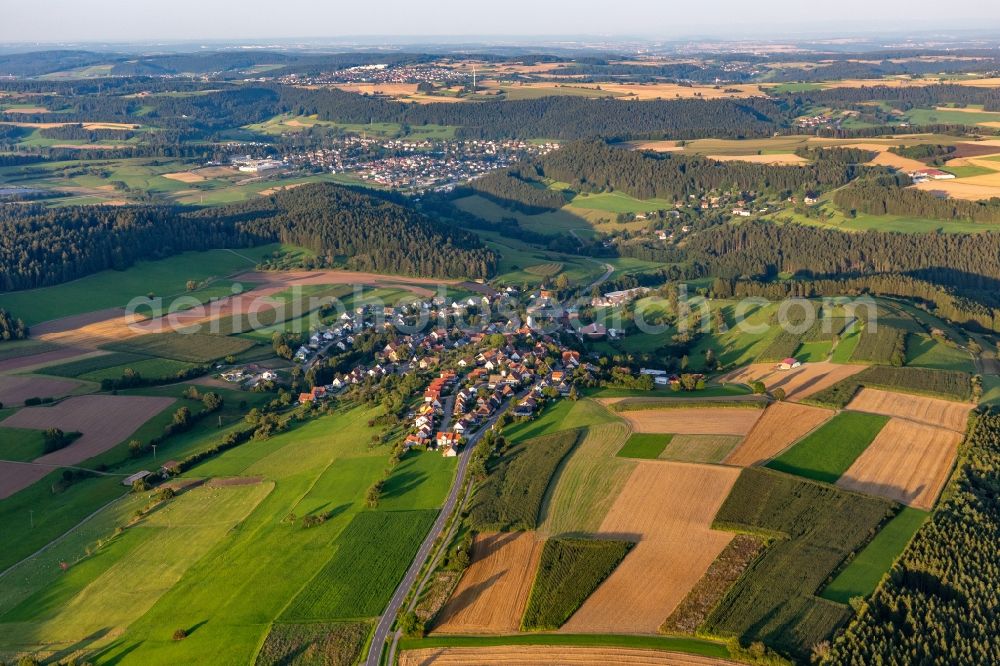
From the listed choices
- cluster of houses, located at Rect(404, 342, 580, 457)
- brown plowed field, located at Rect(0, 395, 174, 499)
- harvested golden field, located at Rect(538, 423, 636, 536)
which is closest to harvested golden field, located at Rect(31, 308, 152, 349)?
brown plowed field, located at Rect(0, 395, 174, 499)

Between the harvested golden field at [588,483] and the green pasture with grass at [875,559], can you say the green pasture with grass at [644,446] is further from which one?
the green pasture with grass at [875,559]

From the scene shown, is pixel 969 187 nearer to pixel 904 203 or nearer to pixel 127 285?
pixel 904 203

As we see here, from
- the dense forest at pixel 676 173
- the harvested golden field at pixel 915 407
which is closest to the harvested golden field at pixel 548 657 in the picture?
the harvested golden field at pixel 915 407

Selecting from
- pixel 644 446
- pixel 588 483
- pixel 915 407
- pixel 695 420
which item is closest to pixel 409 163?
pixel 695 420

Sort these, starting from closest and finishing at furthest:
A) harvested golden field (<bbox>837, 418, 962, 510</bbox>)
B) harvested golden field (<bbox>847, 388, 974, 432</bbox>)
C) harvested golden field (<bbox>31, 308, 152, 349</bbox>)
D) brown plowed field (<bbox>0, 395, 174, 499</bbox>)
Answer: harvested golden field (<bbox>837, 418, 962, 510</bbox>) < harvested golden field (<bbox>847, 388, 974, 432</bbox>) < brown plowed field (<bbox>0, 395, 174, 499</bbox>) < harvested golden field (<bbox>31, 308, 152, 349</bbox>)

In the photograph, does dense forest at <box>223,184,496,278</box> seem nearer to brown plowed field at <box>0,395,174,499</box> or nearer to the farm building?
brown plowed field at <box>0,395,174,499</box>

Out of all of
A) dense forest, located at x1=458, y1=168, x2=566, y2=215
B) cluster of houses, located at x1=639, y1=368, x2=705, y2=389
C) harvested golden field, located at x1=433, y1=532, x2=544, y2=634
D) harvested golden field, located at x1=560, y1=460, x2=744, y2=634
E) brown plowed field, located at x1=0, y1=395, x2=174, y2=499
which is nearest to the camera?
harvested golden field, located at x1=560, y1=460, x2=744, y2=634

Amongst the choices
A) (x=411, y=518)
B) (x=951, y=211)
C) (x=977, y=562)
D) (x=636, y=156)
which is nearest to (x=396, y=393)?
(x=411, y=518)

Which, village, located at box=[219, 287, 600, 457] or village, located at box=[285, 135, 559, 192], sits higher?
village, located at box=[285, 135, 559, 192]
